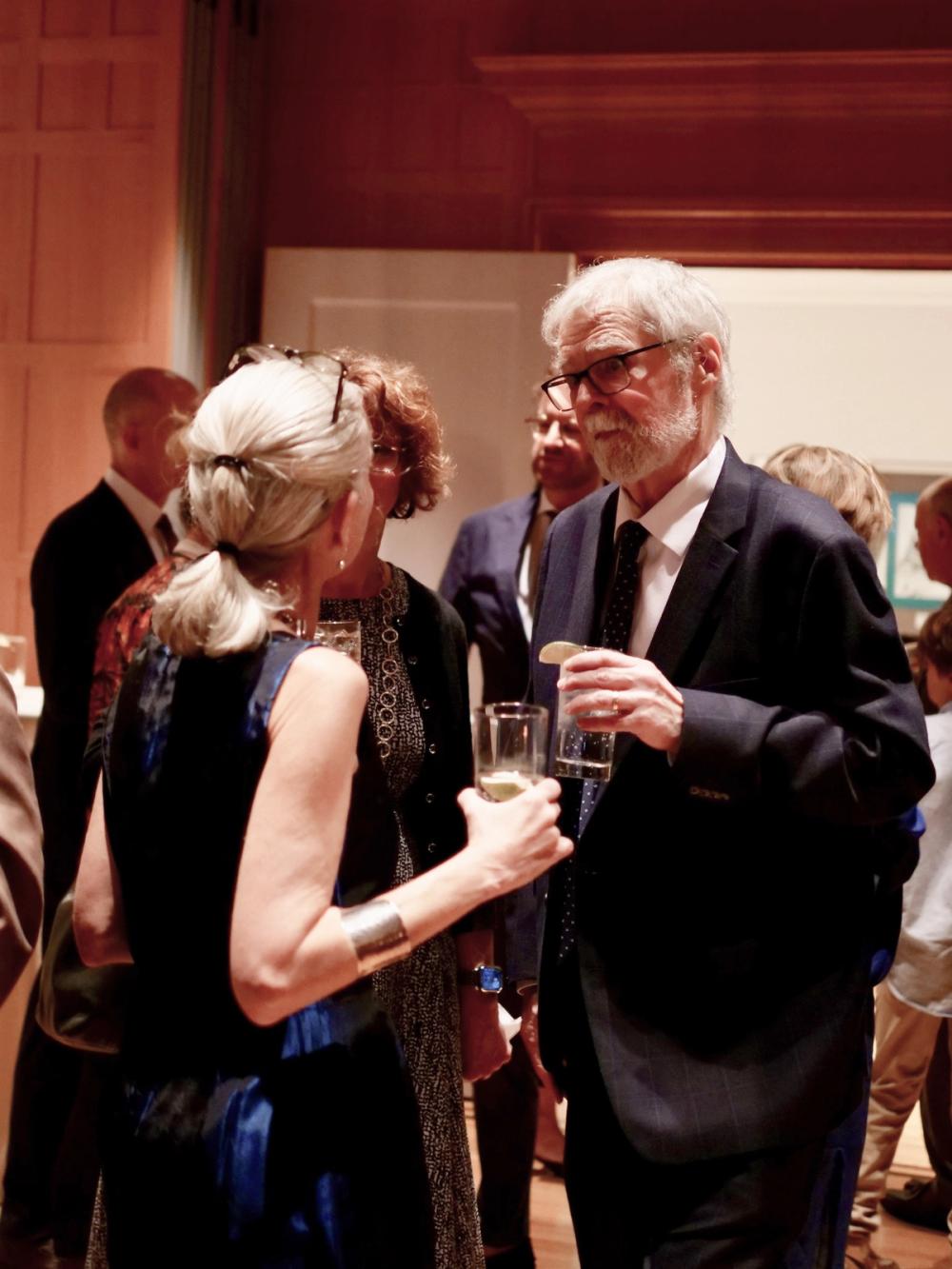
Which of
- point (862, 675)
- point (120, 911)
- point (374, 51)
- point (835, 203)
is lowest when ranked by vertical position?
point (120, 911)

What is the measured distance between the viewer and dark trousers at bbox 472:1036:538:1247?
3279 millimetres

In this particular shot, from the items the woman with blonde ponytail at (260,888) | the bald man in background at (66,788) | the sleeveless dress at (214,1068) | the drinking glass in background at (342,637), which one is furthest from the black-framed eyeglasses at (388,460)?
the bald man in background at (66,788)

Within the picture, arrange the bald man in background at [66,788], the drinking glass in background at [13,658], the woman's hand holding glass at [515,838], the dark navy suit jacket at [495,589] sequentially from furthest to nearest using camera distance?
the dark navy suit jacket at [495,589], the drinking glass in background at [13,658], the bald man in background at [66,788], the woman's hand holding glass at [515,838]

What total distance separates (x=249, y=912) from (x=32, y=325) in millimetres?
4310

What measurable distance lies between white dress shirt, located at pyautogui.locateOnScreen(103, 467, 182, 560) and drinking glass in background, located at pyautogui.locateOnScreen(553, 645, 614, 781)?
2.10m

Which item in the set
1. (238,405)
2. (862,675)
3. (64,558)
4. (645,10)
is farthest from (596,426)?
(645,10)

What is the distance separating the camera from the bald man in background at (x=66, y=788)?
3195 millimetres

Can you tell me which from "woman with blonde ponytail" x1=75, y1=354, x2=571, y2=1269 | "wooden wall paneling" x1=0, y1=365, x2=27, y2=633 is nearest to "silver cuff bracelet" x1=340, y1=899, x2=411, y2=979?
"woman with blonde ponytail" x1=75, y1=354, x2=571, y2=1269

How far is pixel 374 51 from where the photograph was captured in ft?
17.5

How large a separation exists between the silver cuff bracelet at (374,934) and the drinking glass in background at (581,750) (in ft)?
1.51

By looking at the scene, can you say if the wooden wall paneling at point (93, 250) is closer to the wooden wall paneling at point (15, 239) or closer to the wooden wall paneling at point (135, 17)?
the wooden wall paneling at point (15, 239)

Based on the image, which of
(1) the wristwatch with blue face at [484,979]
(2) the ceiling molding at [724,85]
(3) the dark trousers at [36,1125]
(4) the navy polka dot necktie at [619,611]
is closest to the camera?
(4) the navy polka dot necktie at [619,611]

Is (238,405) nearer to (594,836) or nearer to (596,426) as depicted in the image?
(596,426)

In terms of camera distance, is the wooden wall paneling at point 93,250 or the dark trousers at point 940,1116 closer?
the dark trousers at point 940,1116
